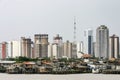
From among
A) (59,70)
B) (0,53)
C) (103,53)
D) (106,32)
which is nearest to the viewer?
(59,70)

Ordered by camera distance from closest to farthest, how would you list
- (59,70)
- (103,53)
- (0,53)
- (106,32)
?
(59,70)
(103,53)
(106,32)
(0,53)

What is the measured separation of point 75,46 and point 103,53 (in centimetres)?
1087

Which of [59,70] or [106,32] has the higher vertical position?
[106,32]

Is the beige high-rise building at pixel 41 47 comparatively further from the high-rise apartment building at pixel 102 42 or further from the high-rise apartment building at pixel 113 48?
the high-rise apartment building at pixel 113 48

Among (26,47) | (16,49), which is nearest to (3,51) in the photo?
(16,49)

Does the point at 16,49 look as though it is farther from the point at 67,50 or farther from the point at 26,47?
the point at 67,50

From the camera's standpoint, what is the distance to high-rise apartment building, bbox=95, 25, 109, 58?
110 meters

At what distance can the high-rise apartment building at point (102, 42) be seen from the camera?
110 m

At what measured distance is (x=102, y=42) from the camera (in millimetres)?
113562

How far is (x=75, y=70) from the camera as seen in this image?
64.4 metres

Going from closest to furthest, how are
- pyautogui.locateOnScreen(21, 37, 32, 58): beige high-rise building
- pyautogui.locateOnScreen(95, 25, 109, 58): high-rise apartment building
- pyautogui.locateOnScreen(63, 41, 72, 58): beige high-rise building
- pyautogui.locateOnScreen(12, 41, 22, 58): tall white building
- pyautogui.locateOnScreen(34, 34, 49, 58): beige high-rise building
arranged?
pyautogui.locateOnScreen(95, 25, 109, 58): high-rise apartment building < pyautogui.locateOnScreen(34, 34, 49, 58): beige high-rise building < pyautogui.locateOnScreen(21, 37, 32, 58): beige high-rise building < pyautogui.locateOnScreen(63, 41, 72, 58): beige high-rise building < pyautogui.locateOnScreen(12, 41, 22, 58): tall white building

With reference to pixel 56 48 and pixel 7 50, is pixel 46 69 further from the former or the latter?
pixel 7 50

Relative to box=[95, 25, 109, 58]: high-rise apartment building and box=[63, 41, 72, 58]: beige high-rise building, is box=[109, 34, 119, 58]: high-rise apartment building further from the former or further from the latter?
box=[63, 41, 72, 58]: beige high-rise building

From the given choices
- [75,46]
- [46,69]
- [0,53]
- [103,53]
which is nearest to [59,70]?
[46,69]
